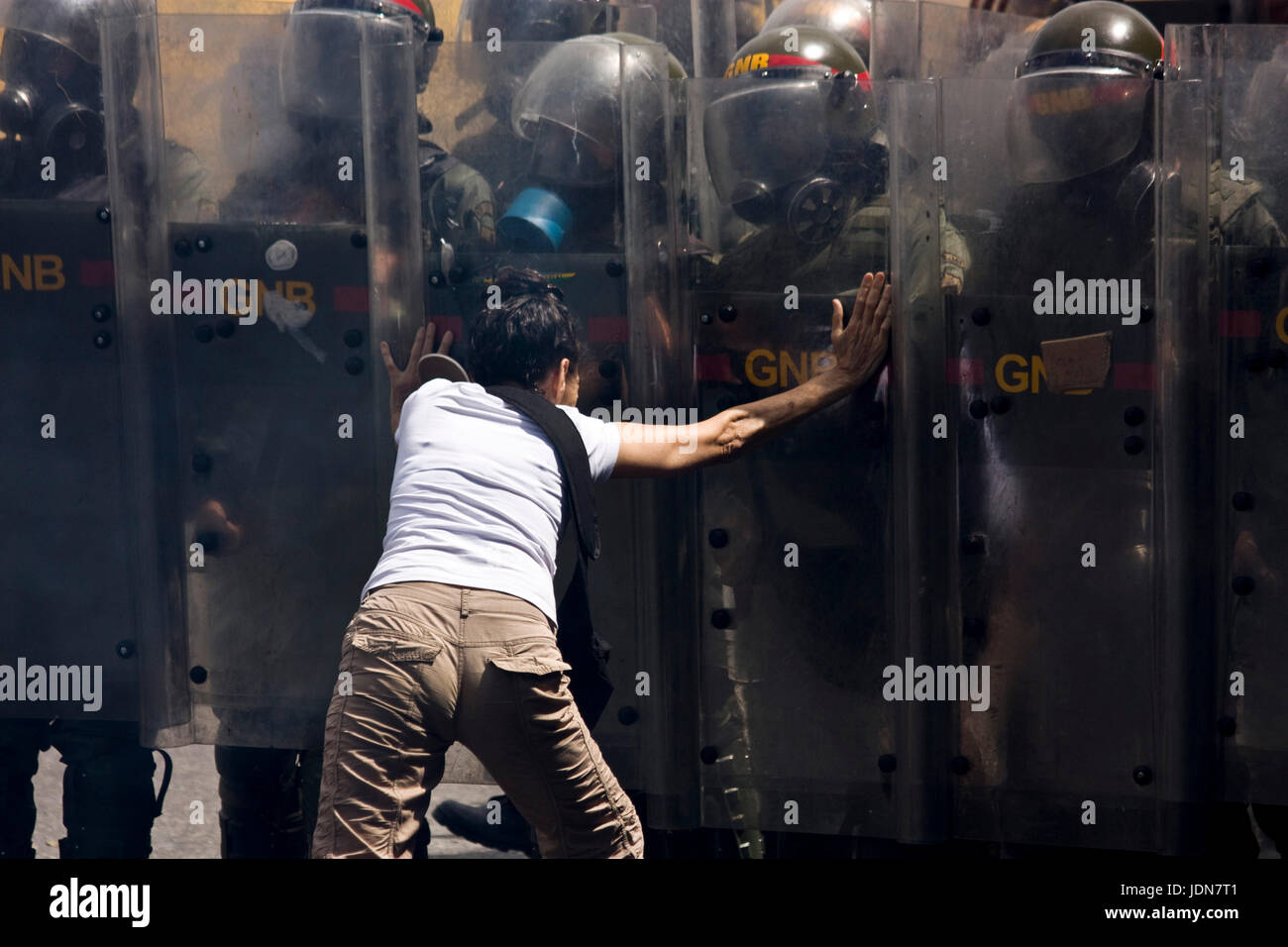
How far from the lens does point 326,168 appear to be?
3.07 m

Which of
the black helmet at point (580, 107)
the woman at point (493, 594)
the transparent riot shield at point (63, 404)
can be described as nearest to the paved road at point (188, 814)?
the transparent riot shield at point (63, 404)

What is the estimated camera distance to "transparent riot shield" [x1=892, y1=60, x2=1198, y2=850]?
9.15 ft

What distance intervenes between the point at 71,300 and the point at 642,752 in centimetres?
176

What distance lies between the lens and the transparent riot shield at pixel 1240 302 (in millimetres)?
2730

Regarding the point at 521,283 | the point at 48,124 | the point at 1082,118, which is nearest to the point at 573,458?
the point at 521,283

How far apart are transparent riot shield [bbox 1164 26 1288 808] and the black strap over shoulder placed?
1271mm

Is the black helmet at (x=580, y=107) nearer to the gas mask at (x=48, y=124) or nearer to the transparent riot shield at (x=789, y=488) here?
the transparent riot shield at (x=789, y=488)

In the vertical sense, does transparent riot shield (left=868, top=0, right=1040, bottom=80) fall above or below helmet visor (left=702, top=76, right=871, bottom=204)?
above

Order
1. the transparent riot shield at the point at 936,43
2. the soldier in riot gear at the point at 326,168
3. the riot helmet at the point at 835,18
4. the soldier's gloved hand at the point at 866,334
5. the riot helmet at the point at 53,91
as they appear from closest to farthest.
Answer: the soldier's gloved hand at the point at 866,334, the soldier in riot gear at the point at 326,168, the riot helmet at the point at 53,91, the riot helmet at the point at 835,18, the transparent riot shield at the point at 936,43

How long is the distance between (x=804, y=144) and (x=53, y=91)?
182 centimetres

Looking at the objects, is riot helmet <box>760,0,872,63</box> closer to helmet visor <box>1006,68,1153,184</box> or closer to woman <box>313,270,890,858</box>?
helmet visor <box>1006,68,1153,184</box>

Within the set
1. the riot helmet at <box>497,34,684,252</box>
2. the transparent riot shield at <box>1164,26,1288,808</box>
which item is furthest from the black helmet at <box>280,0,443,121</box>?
the transparent riot shield at <box>1164,26,1288,808</box>

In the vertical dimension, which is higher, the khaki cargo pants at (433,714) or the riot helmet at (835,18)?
the riot helmet at (835,18)

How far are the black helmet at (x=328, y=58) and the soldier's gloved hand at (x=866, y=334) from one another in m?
1.12
